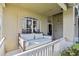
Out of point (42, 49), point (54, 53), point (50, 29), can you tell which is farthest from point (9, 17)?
point (42, 49)

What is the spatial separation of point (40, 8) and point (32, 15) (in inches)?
19.1

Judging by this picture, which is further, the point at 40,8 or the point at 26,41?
the point at 40,8

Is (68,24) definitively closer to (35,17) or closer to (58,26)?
(58,26)

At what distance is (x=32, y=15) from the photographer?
23.8ft

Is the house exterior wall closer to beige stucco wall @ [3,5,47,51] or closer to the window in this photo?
beige stucco wall @ [3,5,47,51]

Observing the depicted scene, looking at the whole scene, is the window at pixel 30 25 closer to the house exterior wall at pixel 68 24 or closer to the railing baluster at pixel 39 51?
the house exterior wall at pixel 68 24

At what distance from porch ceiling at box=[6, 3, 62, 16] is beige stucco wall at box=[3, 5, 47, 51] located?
0.20 metres

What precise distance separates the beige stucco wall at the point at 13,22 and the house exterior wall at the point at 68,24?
0.94 meters

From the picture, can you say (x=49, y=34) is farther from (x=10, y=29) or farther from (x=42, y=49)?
Answer: (x=42, y=49)

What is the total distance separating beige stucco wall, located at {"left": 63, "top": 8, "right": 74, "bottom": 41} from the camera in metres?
7.13

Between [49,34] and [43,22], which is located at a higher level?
[43,22]

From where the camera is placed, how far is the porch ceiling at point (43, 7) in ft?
22.6

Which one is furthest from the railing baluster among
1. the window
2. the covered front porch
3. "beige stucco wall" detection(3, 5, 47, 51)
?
the window

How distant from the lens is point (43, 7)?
7387 millimetres
